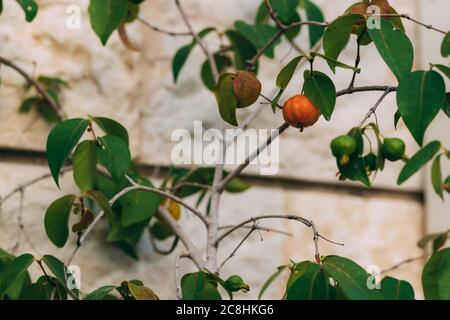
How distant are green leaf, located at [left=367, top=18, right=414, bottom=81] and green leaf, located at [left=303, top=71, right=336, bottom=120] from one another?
0.24 ft

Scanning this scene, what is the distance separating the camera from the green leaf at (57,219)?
104cm

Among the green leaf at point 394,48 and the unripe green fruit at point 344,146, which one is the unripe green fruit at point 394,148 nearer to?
the unripe green fruit at point 344,146

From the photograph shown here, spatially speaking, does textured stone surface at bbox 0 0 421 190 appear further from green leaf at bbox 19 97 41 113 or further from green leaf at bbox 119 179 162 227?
green leaf at bbox 119 179 162 227

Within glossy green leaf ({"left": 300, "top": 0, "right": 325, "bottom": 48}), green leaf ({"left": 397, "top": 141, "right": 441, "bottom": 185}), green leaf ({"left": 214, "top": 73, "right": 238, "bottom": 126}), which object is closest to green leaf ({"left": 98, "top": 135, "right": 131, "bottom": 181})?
green leaf ({"left": 214, "top": 73, "right": 238, "bottom": 126})

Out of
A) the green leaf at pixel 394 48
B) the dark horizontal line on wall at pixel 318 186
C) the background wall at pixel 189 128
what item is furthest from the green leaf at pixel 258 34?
the green leaf at pixel 394 48

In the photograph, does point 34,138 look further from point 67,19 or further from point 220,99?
point 220,99

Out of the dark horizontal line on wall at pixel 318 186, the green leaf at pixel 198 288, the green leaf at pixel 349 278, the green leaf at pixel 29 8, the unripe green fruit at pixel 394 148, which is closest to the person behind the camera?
the green leaf at pixel 349 278

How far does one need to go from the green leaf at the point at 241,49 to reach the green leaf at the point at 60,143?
49cm

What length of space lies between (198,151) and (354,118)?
0.33m

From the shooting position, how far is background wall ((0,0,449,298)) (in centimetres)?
144

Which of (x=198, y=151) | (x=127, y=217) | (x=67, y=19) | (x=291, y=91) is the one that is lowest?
(x=127, y=217)
